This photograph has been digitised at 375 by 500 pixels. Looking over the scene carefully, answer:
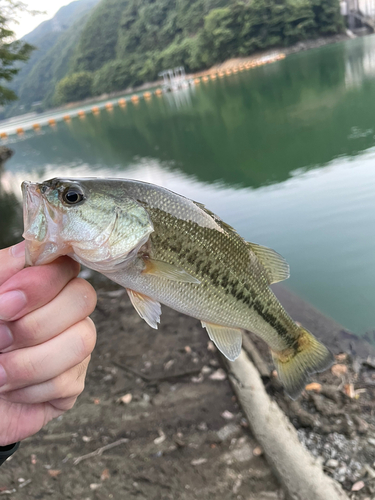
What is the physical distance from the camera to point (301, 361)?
2682 millimetres

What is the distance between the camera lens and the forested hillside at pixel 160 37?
7850cm

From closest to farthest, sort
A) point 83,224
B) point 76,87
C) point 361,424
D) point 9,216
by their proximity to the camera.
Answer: point 83,224 < point 361,424 < point 9,216 < point 76,87

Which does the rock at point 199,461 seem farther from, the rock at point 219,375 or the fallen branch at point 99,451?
the rock at point 219,375

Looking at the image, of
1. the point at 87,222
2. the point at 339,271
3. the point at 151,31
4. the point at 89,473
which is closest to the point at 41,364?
the point at 87,222

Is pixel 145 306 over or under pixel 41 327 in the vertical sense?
under

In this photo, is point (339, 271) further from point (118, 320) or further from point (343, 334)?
point (118, 320)

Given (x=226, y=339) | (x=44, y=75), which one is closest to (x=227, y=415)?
(x=226, y=339)

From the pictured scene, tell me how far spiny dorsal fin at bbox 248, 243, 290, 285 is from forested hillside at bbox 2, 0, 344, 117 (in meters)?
90.2

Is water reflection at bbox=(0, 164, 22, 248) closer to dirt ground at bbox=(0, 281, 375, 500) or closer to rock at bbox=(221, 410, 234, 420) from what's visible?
dirt ground at bbox=(0, 281, 375, 500)

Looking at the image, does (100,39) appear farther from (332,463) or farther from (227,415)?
(332,463)

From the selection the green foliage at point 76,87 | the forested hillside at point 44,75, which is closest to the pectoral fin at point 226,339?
the green foliage at point 76,87

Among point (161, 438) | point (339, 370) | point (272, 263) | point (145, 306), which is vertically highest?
point (145, 306)

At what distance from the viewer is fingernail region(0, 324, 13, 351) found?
5.23 ft

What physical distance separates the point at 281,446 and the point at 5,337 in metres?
2.95
